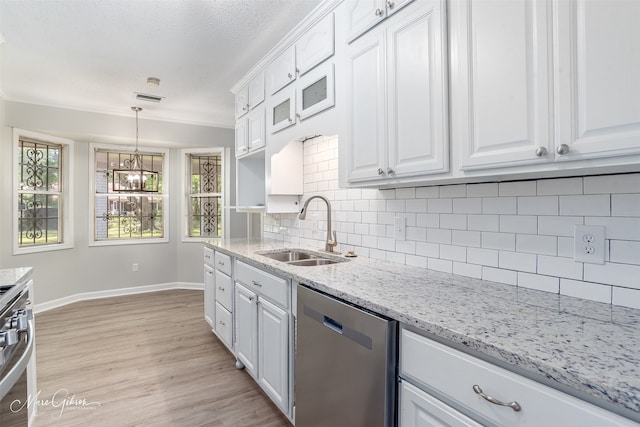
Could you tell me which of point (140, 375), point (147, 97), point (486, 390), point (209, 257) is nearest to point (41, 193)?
point (147, 97)

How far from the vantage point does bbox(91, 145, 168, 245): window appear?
4.62 m

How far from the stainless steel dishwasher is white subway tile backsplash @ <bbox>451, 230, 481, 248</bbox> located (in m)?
0.68

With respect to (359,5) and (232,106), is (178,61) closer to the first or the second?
(232,106)

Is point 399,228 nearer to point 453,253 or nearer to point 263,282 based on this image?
point 453,253

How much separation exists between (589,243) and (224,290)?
239cm

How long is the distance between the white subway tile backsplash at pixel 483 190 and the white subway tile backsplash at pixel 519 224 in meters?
0.12

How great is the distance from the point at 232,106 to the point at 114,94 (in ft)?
4.22

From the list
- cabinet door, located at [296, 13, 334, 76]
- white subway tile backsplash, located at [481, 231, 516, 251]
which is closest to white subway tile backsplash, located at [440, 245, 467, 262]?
white subway tile backsplash, located at [481, 231, 516, 251]

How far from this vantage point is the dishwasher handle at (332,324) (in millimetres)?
1365

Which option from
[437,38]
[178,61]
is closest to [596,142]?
[437,38]

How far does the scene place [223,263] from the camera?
108 inches

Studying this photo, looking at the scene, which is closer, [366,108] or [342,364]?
[342,364]

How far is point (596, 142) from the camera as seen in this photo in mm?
906

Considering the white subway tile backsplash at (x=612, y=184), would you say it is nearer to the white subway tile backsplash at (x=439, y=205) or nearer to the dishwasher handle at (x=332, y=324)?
the white subway tile backsplash at (x=439, y=205)
